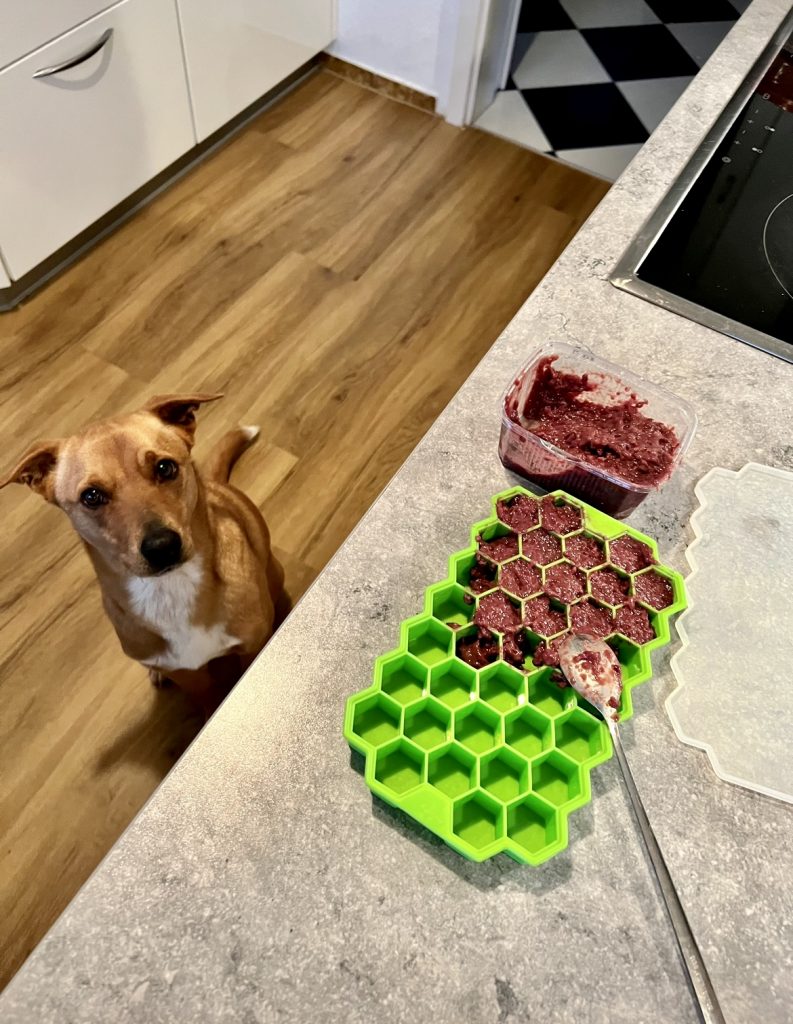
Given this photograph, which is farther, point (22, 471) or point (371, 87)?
point (371, 87)

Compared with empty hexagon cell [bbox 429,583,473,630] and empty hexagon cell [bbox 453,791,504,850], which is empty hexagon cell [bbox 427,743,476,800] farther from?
empty hexagon cell [bbox 429,583,473,630]

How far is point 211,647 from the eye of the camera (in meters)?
1.21

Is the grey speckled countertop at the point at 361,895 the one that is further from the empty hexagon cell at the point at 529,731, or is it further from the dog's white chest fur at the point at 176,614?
the dog's white chest fur at the point at 176,614

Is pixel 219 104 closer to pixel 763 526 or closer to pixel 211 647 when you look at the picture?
pixel 211 647

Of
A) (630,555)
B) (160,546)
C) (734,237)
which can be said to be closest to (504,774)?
(630,555)

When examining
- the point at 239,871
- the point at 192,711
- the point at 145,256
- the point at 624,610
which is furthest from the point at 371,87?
the point at 239,871

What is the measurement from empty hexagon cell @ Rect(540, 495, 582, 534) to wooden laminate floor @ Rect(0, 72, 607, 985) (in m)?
0.95

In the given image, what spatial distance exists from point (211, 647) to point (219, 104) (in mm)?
1828

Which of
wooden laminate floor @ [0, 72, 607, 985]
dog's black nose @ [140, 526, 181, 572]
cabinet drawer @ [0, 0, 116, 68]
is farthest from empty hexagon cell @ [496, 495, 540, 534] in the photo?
cabinet drawer @ [0, 0, 116, 68]

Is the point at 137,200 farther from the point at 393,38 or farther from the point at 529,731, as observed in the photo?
the point at 529,731

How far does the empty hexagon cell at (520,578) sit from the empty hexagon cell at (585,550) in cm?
4

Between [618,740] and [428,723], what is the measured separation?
17 centimetres

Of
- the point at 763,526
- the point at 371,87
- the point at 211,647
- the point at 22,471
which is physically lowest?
the point at 371,87

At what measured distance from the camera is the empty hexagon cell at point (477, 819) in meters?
0.68
